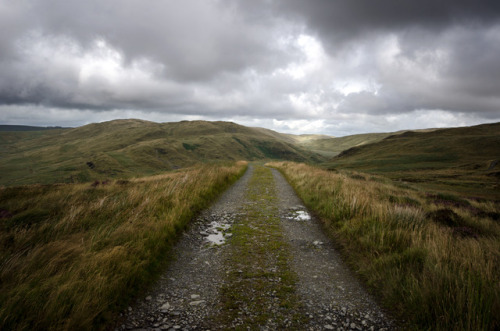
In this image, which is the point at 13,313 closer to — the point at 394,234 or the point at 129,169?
the point at 394,234

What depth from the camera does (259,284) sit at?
481 centimetres

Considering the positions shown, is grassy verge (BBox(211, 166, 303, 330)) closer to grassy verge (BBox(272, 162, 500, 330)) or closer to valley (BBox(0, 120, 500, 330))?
valley (BBox(0, 120, 500, 330))

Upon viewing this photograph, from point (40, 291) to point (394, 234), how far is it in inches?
306

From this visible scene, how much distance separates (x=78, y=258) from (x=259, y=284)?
368cm

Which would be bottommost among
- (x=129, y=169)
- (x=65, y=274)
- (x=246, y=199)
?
(x=129, y=169)

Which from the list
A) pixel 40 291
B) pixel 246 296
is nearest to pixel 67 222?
pixel 40 291

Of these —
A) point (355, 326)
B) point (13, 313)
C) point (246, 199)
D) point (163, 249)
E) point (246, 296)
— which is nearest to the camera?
point (13, 313)

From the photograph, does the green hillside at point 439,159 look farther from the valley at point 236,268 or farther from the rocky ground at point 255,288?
the rocky ground at point 255,288

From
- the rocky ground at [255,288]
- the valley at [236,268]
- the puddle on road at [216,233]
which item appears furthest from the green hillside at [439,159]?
the puddle on road at [216,233]

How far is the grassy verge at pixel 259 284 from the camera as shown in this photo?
3.82 metres

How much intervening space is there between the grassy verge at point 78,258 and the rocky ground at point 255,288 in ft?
1.54

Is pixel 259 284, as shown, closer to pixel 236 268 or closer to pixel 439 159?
pixel 236 268

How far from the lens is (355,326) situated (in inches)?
147

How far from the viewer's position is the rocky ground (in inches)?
149
